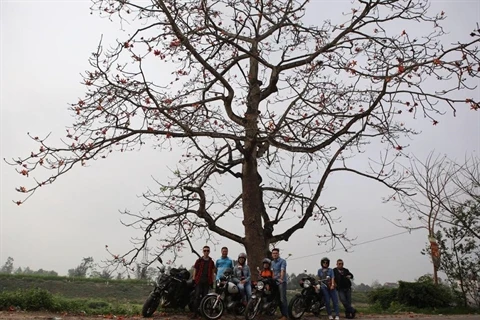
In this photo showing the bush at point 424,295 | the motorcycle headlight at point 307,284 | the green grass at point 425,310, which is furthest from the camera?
the bush at point 424,295

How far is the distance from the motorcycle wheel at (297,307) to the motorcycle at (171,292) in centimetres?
233

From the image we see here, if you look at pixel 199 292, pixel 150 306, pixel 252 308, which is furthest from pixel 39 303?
pixel 252 308

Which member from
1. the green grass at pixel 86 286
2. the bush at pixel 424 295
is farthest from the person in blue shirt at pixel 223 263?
the bush at pixel 424 295

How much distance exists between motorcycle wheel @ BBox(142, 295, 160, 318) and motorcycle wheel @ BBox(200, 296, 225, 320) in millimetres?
1263

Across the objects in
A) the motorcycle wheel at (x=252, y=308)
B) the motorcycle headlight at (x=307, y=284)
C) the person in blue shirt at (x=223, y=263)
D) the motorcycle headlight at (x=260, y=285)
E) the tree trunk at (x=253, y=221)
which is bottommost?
the motorcycle wheel at (x=252, y=308)

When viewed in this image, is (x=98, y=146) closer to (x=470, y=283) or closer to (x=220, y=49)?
(x=220, y=49)

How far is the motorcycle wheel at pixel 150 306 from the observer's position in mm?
9766

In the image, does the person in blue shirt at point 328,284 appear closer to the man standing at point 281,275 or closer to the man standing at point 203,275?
the man standing at point 281,275

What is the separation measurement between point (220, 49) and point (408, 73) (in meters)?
5.11

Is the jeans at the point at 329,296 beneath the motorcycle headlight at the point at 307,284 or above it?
beneath

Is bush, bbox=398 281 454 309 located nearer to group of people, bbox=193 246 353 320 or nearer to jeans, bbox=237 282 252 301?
group of people, bbox=193 246 353 320

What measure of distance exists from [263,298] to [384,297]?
10.8 meters

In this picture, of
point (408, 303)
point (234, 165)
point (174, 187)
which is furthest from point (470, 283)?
point (174, 187)

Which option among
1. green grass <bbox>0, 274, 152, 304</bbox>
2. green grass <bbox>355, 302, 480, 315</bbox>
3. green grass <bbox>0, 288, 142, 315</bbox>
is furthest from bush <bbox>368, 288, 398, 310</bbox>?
green grass <bbox>0, 288, 142, 315</bbox>
